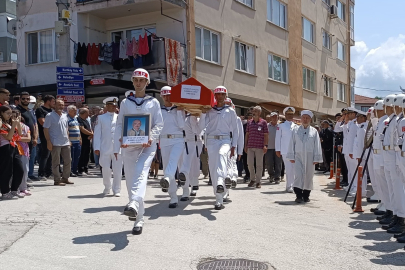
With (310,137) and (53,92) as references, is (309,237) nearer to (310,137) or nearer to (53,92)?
(310,137)

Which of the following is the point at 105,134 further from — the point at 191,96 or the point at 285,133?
the point at 285,133

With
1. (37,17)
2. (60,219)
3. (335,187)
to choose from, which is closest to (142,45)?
(37,17)

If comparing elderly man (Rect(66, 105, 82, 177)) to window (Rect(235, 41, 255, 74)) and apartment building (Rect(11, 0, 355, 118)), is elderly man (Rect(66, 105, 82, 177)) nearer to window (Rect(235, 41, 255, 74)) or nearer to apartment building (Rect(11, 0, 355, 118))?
apartment building (Rect(11, 0, 355, 118))

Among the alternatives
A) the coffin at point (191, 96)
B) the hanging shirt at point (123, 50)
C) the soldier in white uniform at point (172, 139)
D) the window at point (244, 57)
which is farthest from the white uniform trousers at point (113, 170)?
the window at point (244, 57)

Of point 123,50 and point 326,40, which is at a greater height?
point 326,40

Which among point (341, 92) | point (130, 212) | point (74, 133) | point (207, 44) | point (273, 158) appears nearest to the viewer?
point (130, 212)

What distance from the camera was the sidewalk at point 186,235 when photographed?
20.2ft

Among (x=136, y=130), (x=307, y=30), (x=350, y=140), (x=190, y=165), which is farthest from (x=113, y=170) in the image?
(x=307, y=30)

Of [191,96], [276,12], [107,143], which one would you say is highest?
[276,12]

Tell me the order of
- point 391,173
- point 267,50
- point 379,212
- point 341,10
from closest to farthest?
point 391,173
point 379,212
point 267,50
point 341,10

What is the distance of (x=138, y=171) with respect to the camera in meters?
7.46

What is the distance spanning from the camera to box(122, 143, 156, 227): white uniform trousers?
7305 mm

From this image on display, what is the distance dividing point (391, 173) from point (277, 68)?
23.2m

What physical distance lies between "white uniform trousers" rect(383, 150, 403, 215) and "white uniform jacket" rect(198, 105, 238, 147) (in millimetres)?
3018
